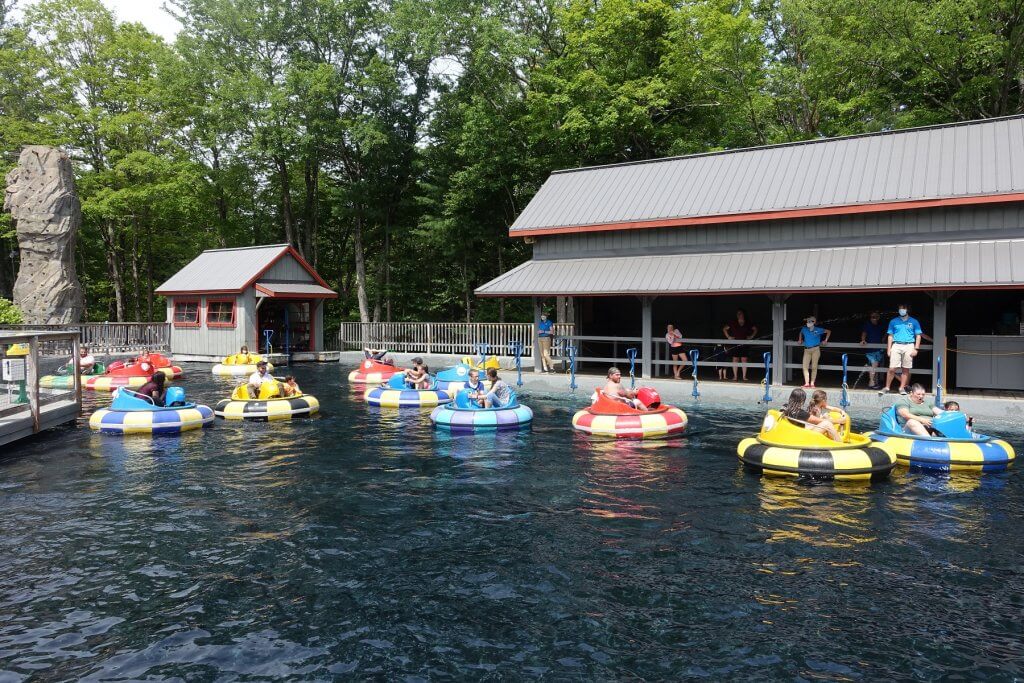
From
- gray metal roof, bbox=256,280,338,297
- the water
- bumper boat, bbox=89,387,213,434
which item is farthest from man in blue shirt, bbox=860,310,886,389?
gray metal roof, bbox=256,280,338,297

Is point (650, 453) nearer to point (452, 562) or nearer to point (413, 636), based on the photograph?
point (452, 562)

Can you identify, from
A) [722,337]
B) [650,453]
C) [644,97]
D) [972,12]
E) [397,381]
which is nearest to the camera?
[650,453]

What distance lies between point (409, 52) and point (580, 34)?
9.65 metres

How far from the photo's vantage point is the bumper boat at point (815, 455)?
39.1ft

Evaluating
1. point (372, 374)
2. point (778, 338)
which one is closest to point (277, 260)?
point (372, 374)

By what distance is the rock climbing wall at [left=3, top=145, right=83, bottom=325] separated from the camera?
38062mm

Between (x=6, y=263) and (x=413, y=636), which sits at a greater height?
(x=6, y=263)

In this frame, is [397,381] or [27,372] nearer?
[27,372]

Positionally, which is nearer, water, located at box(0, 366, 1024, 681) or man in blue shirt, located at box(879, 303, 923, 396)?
water, located at box(0, 366, 1024, 681)

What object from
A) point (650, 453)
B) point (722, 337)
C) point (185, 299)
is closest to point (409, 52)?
point (185, 299)

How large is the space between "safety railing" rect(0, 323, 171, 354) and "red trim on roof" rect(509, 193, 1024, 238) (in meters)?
21.3

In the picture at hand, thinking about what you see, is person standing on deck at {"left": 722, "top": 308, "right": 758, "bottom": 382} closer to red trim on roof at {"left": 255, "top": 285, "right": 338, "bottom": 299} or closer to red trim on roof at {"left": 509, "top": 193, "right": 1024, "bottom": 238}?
red trim on roof at {"left": 509, "top": 193, "right": 1024, "bottom": 238}

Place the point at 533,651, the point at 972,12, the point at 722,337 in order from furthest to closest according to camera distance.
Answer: the point at 972,12, the point at 722,337, the point at 533,651

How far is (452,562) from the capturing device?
28.3 feet
